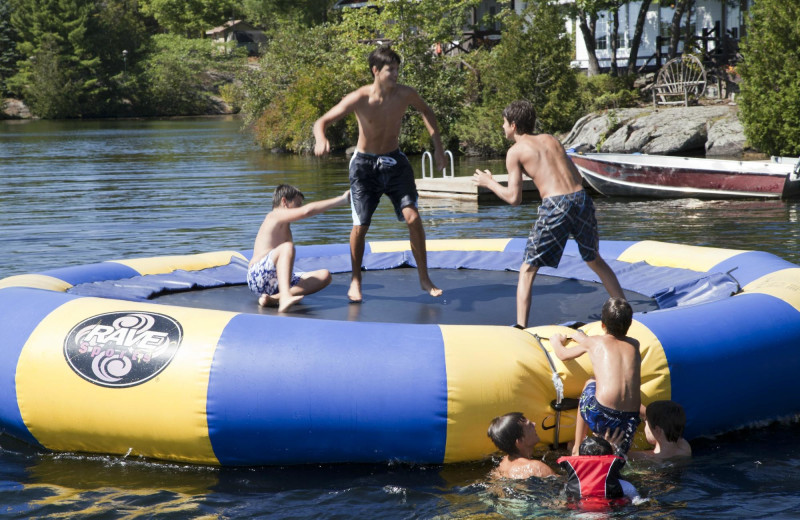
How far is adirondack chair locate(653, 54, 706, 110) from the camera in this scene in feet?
79.4

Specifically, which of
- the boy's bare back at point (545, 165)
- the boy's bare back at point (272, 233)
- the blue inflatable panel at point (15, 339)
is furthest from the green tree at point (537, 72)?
the blue inflatable panel at point (15, 339)

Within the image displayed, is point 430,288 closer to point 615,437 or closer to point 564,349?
point 564,349

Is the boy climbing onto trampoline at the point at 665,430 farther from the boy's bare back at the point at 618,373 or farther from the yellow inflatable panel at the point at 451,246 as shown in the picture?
the yellow inflatable panel at the point at 451,246

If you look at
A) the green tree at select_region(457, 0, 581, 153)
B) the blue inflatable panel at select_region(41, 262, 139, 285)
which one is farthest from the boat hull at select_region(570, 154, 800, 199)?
the blue inflatable panel at select_region(41, 262, 139, 285)

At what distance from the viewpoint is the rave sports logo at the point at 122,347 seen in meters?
4.52

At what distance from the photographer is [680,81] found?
24.2 metres

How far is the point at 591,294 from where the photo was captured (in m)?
6.43

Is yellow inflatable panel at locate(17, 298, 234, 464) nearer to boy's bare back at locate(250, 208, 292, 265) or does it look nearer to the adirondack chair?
boy's bare back at locate(250, 208, 292, 265)

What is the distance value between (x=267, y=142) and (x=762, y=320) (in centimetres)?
2799

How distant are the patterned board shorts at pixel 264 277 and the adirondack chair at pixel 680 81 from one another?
1991 cm

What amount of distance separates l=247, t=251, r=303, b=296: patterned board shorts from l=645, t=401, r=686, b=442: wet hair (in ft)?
9.13

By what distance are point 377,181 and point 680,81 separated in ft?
66.3

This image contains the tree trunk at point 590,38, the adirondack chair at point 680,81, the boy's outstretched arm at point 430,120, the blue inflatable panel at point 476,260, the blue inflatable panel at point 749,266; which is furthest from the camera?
the tree trunk at point 590,38

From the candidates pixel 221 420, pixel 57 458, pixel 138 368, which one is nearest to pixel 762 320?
pixel 221 420
